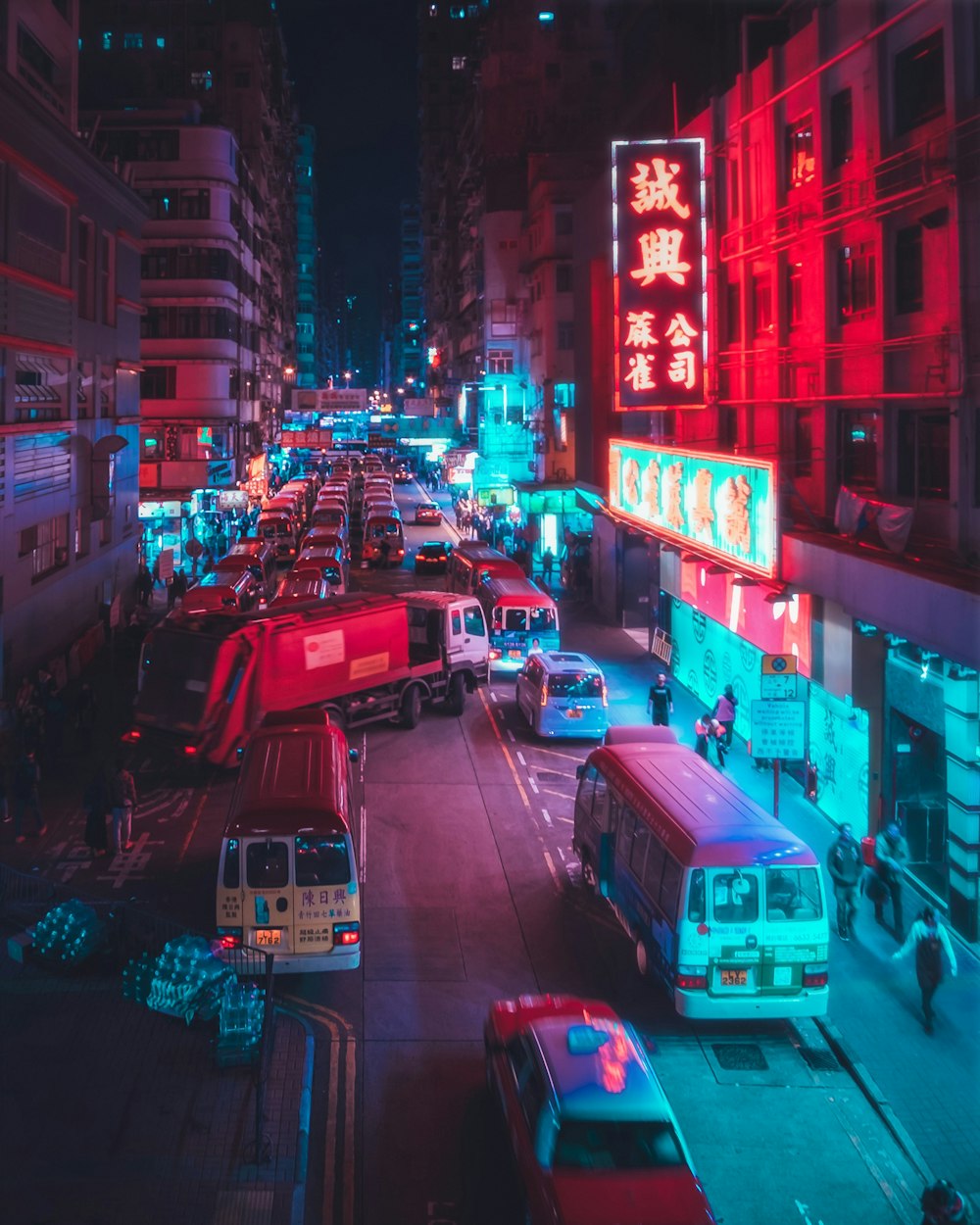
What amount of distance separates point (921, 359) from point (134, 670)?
22.9 meters

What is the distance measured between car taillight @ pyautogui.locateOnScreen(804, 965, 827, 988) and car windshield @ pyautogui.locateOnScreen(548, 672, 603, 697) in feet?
42.5

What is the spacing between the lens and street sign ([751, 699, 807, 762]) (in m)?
15.7

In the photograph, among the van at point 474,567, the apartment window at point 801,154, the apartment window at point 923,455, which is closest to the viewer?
the apartment window at point 923,455

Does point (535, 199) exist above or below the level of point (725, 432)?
above

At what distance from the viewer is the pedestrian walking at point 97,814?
58.2 feet

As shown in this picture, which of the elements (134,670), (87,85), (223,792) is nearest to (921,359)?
(223,792)

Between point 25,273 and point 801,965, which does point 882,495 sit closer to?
point 801,965

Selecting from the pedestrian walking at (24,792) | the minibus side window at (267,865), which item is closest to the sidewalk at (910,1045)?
the minibus side window at (267,865)

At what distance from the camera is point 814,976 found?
1210 centimetres

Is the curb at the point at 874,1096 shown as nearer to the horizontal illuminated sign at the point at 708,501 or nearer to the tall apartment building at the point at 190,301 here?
the horizontal illuminated sign at the point at 708,501

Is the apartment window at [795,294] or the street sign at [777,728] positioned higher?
the apartment window at [795,294]

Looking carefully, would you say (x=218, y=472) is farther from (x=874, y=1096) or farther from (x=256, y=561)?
(x=874, y=1096)

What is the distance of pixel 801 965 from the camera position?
12078 millimetres

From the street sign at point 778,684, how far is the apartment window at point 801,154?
8.75 m
